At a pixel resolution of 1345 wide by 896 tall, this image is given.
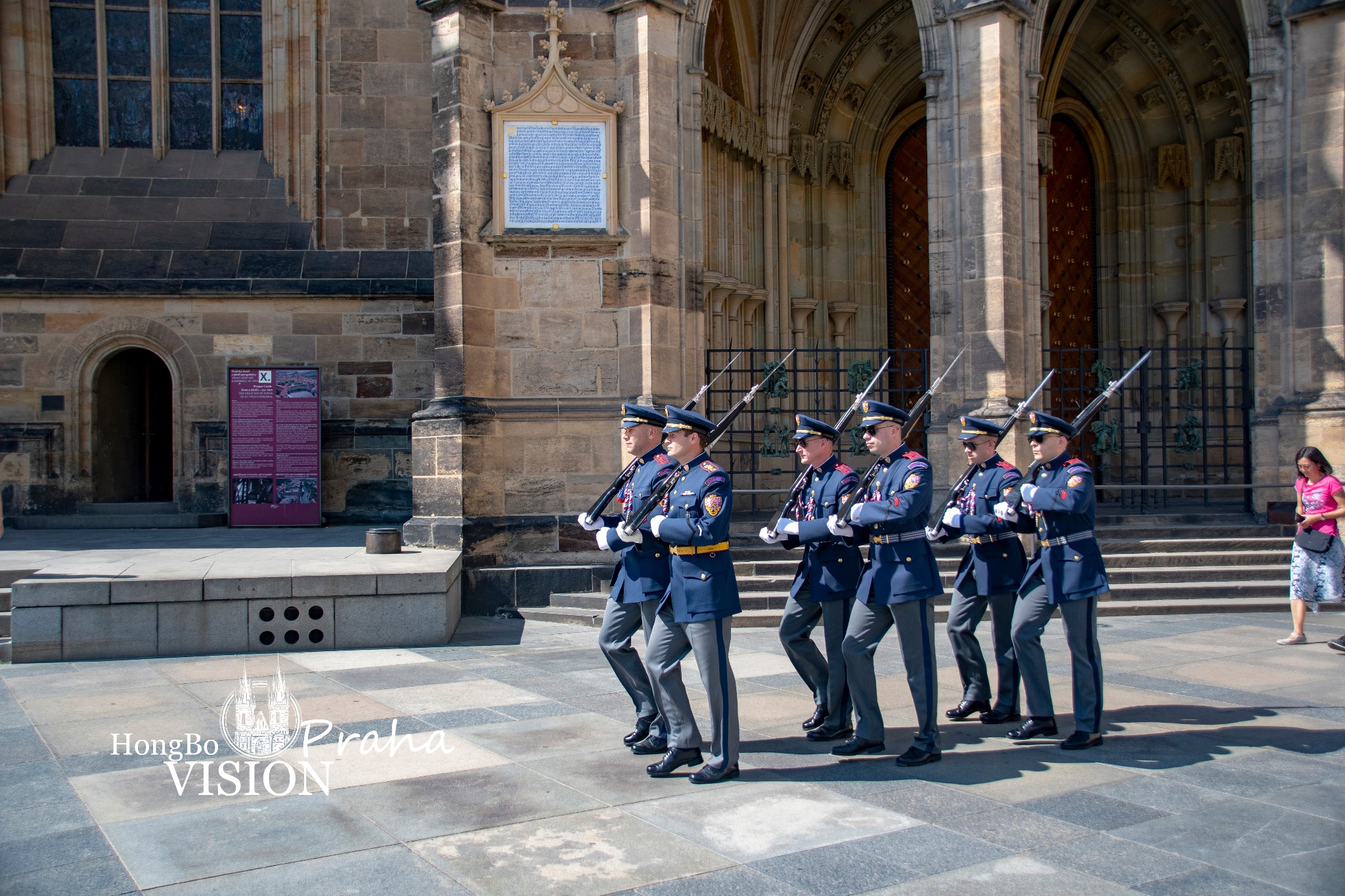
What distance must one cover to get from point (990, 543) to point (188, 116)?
12.2 meters

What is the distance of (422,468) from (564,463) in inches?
51.1

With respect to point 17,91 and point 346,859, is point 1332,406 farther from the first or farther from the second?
point 17,91

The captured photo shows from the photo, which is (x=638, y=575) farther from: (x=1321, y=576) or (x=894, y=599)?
(x=1321, y=576)

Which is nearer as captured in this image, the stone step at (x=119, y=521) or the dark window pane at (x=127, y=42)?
the stone step at (x=119, y=521)

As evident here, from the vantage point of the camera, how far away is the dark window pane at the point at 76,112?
46.9ft

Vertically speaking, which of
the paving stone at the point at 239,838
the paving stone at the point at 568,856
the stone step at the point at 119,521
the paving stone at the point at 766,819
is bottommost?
the paving stone at the point at 766,819

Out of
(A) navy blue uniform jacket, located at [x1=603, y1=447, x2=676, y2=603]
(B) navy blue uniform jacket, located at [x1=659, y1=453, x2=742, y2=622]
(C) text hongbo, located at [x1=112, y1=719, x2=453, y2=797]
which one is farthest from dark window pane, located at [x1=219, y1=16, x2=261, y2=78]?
(B) navy blue uniform jacket, located at [x1=659, y1=453, x2=742, y2=622]

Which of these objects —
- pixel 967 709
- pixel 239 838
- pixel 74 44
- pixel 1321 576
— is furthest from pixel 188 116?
pixel 1321 576

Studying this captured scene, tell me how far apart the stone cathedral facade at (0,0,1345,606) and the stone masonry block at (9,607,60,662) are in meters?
3.22

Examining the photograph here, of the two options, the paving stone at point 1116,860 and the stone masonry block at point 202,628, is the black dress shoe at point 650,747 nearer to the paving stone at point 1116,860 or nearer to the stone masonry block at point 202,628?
the paving stone at point 1116,860

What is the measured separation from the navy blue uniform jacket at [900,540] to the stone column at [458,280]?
5325 mm

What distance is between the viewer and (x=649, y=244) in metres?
10.5

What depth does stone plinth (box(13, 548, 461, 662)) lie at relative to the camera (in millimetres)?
8047

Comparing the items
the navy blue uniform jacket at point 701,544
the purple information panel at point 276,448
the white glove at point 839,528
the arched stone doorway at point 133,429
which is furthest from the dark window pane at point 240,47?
the white glove at point 839,528
